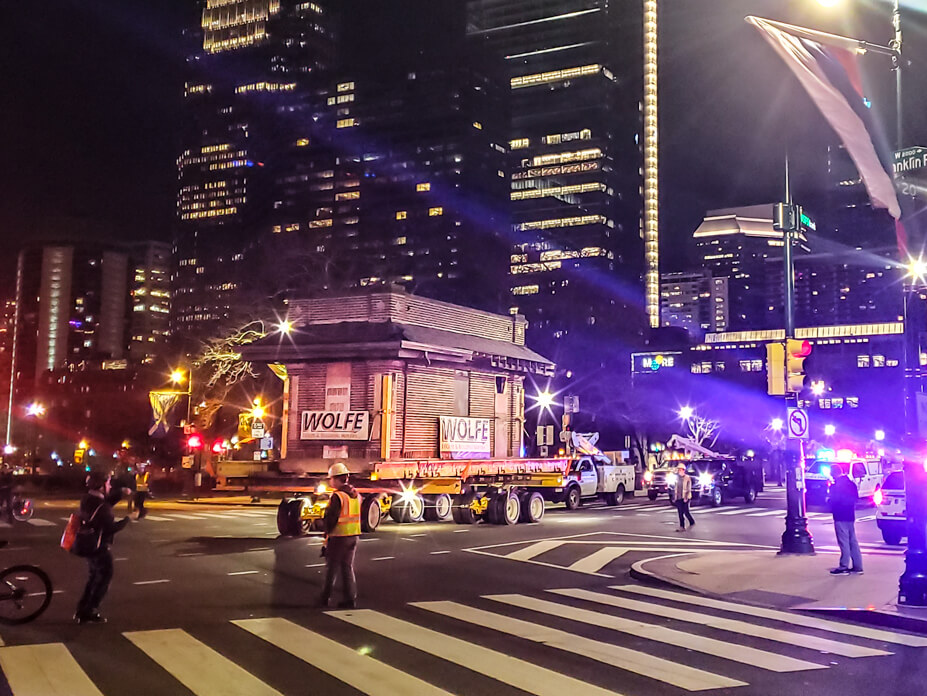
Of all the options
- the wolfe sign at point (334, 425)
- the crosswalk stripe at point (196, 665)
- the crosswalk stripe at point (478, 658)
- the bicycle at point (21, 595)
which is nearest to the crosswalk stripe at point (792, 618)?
the crosswalk stripe at point (478, 658)

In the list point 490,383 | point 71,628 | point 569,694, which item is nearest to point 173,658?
point 71,628

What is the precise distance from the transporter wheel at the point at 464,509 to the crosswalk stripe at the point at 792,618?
11.1m

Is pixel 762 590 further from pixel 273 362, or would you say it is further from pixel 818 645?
pixel 273 362

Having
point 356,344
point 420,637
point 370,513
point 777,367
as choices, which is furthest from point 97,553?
point 777,367

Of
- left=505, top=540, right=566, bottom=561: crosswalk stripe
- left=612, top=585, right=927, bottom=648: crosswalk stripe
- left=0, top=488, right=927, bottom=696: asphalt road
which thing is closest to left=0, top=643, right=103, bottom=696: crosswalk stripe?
left=0, top=488, right=927, bottom=696: asphalt road

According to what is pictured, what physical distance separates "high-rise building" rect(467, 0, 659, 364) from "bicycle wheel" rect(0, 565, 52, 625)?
149991 millimetres

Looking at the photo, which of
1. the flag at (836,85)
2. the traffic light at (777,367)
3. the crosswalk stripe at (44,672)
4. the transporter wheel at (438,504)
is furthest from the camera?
the transporter wheel at (438,504)

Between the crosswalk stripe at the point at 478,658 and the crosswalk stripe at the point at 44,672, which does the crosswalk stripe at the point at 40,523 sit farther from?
the crosswalk stripe at the point at 44,672

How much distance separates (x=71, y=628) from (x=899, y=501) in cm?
1686

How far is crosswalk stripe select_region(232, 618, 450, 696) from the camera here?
736 cm

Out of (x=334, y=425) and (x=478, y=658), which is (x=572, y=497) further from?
(x=478, y=658)

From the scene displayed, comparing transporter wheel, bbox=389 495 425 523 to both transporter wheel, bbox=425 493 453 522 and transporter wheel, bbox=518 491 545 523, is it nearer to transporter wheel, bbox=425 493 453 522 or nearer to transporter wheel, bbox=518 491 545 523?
transporter wheel, bbox=425 493 453 522

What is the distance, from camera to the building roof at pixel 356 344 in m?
22.2

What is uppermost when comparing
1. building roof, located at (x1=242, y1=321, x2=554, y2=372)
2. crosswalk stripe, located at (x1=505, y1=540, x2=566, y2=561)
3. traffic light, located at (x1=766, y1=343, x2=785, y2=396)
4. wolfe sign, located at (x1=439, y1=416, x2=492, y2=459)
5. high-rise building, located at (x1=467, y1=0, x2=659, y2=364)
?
high-rise building, located at (x1=467, y1=0, x2=659, y2=364)
